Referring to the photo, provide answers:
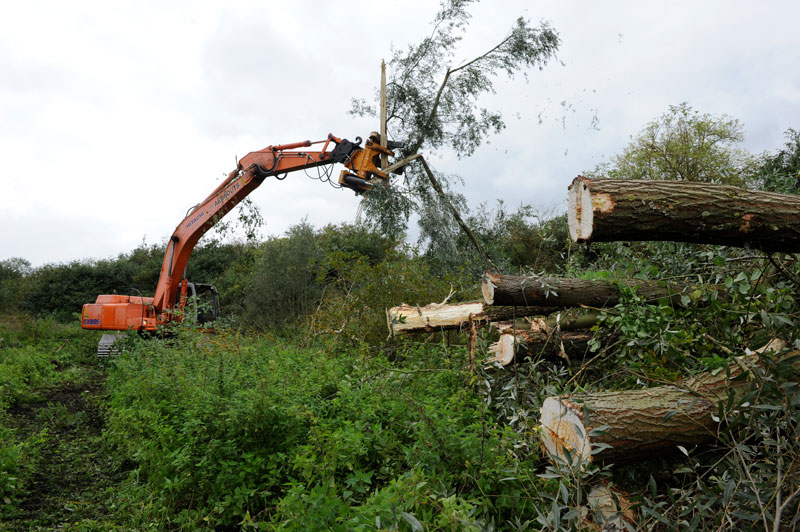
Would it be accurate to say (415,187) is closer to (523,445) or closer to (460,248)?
(460,248)

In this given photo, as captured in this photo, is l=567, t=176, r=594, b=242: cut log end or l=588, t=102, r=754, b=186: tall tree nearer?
l=567, t=176, r=594, b=242: cut log end

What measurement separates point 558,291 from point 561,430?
5.77ft

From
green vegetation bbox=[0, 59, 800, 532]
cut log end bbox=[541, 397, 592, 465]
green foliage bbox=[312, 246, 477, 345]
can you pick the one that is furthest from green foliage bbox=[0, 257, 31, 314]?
cut log end bbox=[541, 397, 592, 465]

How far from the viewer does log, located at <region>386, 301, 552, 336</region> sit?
5363 mm

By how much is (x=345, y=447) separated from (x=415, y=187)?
7566 millimetres

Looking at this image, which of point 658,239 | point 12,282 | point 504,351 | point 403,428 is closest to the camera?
point 658,239

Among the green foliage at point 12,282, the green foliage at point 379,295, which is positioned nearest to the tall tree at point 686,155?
the green foliage at point 379,295

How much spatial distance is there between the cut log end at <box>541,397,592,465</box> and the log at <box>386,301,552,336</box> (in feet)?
7.26

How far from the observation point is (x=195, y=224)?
983cm

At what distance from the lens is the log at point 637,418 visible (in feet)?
9.35

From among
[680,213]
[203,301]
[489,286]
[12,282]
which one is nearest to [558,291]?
[489,286]

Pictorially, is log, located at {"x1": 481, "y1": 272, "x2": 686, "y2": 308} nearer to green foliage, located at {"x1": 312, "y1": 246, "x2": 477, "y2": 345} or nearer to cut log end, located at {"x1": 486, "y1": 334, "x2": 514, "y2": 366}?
cut log end, located at {"x1": 486, "y1": 334, "x2": 514, "y2": 366}

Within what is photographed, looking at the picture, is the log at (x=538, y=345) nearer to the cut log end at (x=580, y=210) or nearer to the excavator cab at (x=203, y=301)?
the cut log end at (x=580, y=210)

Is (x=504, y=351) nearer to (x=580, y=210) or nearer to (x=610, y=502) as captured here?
(x=610, y=502)
